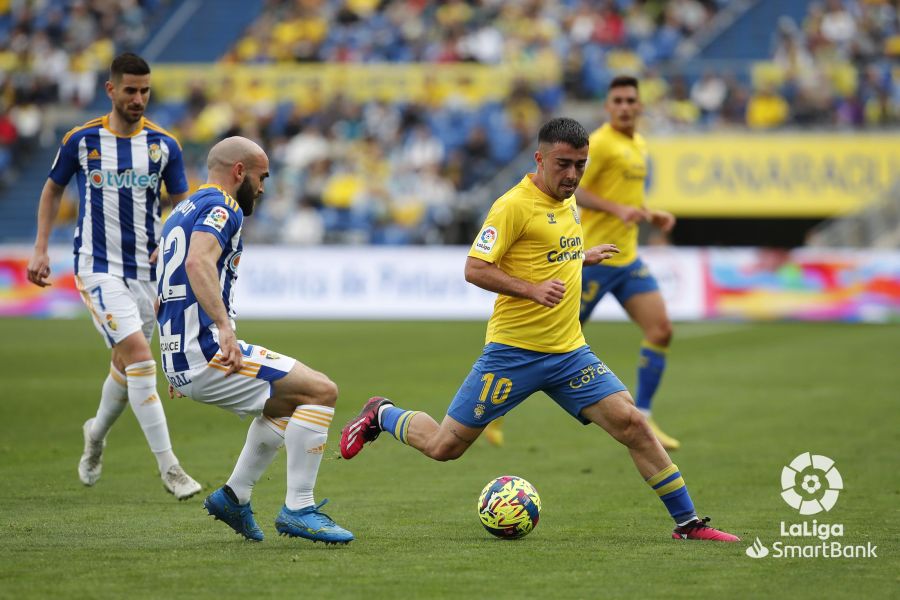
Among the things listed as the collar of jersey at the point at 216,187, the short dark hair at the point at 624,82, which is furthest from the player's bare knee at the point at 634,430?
the short dark hair at the point at 624,82

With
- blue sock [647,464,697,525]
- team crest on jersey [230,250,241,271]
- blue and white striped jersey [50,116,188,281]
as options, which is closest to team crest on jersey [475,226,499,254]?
team crest on jersey [230,250,241,271]

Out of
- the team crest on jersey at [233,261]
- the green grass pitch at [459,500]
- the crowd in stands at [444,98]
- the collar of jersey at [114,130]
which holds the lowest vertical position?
the green grass pitch at [459,500]

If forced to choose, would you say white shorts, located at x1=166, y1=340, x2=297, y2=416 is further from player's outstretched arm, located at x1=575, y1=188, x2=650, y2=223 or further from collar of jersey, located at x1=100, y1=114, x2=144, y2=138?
player's outstretched arm, located at x1=575, y1=188, x2=650, y2=223

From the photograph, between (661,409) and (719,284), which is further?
(719,284)

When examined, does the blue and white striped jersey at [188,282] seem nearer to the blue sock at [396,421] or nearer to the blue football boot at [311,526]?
the blue football boot at [311,526]

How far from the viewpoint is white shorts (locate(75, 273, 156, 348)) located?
8.62 m

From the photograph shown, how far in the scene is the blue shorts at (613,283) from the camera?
10812mm

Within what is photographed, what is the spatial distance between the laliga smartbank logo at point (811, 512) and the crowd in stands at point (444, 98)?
17733 mm

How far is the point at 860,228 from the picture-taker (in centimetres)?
2620

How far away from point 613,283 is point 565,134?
402 centimetres

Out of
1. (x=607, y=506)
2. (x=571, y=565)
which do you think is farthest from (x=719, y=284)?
(x=571, y=565)

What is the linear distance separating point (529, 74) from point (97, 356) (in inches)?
573

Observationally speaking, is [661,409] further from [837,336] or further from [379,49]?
[379,49]

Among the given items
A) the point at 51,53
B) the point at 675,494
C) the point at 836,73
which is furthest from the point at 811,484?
the point at 51,53
